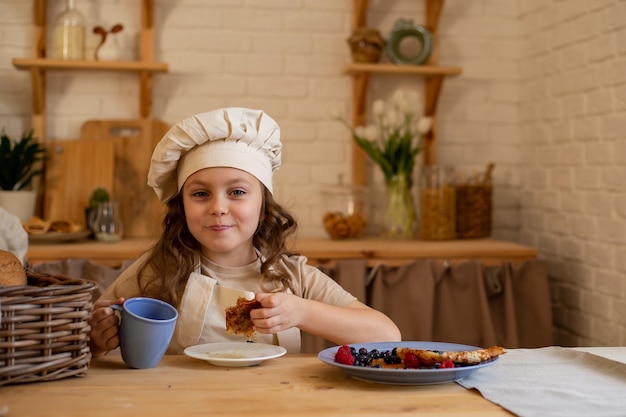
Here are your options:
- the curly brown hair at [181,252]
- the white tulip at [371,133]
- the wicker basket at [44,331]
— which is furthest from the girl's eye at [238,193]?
the white tulip at [371,133]

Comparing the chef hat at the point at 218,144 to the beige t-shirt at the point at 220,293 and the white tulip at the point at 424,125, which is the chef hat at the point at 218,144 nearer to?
the beige t-shirt at the point at 220,293

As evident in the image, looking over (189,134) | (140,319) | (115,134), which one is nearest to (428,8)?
(115,134)

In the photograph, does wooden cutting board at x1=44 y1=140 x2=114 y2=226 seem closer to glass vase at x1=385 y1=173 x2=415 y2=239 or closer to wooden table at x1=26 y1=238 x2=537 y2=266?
wooden table at x1=26 y1=238 x2=537 y2=266

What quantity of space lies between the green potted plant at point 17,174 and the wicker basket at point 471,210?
66.5 inches

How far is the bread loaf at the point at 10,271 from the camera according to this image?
1.24 meters

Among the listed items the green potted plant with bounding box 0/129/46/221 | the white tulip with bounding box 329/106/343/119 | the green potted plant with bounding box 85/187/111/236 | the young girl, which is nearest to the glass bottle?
the green potted plant with bounding box 85/187/111/236

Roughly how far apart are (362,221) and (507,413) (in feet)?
6.87

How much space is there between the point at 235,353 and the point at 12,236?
2.72 feet

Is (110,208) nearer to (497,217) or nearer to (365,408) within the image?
(497,217)

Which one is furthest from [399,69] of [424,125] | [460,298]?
[460,298]

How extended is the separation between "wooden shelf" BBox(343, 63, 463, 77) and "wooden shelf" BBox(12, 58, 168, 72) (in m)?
0.76

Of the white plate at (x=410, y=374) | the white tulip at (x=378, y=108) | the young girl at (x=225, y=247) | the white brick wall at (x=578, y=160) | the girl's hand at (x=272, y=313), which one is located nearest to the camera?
the white plate at (x=410, y=374)

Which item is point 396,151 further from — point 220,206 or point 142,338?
point 142,338

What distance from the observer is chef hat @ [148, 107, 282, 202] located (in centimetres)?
175
